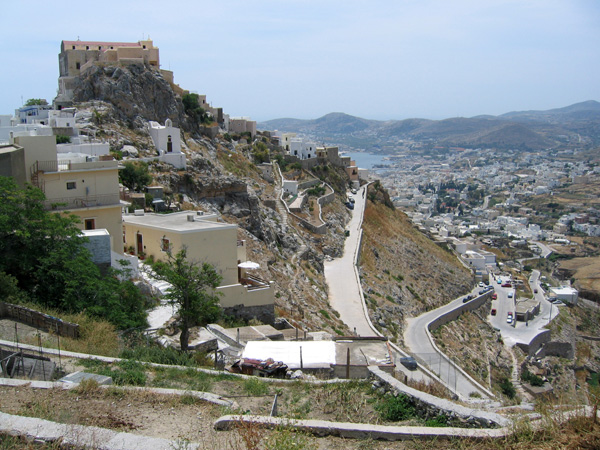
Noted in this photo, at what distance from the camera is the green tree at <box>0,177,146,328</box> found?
10.9m

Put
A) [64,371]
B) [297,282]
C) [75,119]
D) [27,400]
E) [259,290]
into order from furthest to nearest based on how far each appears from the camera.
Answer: [75,119]
[297,282]
[259,290]
[64,371]
[27,400]

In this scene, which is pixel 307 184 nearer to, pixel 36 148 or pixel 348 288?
pixel 348 288

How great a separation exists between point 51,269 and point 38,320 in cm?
162

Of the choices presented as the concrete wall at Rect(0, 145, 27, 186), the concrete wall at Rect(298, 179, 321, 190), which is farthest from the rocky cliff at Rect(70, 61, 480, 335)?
the concrete wall at Rect(0, 145, 27, 186)

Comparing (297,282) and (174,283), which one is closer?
(174,283)

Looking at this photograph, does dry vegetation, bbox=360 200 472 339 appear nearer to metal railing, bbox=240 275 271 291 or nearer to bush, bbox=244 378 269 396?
metal railing, bbox=240 275 271 291

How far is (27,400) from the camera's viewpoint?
636 cm

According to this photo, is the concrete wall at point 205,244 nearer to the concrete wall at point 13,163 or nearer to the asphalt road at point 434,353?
the concrete wall at point 13,163

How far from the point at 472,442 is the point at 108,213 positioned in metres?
12.7

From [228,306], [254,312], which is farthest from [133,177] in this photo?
[254,312]

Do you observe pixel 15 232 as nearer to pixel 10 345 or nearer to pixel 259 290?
pixel 10 345

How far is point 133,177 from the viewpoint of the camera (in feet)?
72.1

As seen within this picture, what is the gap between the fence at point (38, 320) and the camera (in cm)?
968

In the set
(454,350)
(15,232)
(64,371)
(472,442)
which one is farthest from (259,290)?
(454,350)
